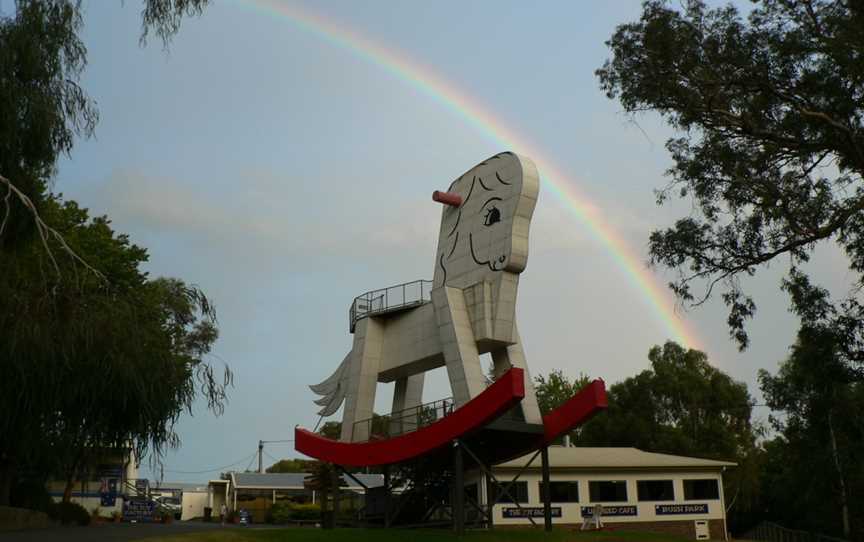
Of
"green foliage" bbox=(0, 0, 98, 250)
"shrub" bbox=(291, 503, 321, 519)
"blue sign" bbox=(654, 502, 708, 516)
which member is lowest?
"shrub" bbox=(291, 503, 321, 519)

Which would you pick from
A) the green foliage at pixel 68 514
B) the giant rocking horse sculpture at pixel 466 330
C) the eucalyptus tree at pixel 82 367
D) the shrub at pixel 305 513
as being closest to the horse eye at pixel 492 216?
the giant rocking horse sculpture at pixel 466 330

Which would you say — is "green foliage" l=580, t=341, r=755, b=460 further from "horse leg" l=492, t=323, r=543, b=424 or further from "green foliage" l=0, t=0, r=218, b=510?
"green foliage" l=0, t=0, r=218, b=510

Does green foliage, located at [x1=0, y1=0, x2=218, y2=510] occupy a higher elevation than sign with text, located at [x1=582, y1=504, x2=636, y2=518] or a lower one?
higher

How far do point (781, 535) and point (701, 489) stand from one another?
13.5 ft

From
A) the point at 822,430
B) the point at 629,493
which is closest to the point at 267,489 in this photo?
the point at 629,493

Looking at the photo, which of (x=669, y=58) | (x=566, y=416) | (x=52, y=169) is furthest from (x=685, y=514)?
(x=52, y=169)

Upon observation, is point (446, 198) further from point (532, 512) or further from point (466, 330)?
point (532, 512)

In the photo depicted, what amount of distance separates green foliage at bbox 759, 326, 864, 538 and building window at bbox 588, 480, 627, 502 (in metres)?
6.88

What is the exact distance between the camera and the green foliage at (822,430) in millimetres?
23047

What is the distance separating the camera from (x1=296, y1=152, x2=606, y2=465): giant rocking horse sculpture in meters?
23.4

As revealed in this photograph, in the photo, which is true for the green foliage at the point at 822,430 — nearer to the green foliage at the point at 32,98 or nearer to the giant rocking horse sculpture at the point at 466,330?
the giant rocking horse sculpture at the point at 466,330

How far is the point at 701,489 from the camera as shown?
3725cm

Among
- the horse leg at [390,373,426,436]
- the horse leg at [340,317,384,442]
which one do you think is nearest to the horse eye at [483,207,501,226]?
the horse leg at [340,317,384,442]

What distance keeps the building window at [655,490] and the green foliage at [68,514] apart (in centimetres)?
2249
